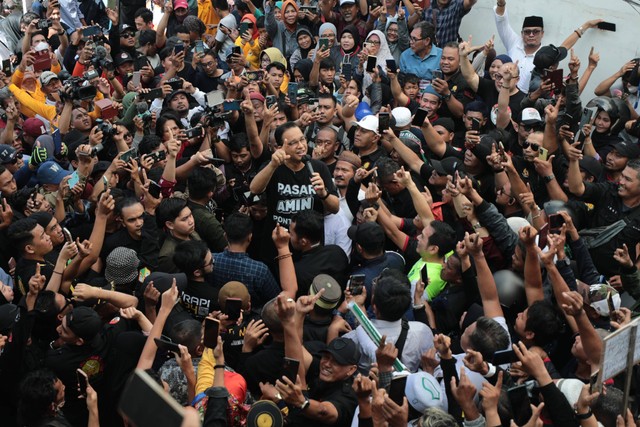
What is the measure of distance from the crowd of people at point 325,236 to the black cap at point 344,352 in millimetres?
12

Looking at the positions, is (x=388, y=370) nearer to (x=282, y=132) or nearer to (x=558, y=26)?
(x=282, y=132)

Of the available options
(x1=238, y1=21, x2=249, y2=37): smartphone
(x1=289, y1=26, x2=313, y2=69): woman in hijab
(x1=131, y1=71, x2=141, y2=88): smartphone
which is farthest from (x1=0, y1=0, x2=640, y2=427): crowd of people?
(x1=238, y1=21, x2=249, y2=37): smartphone

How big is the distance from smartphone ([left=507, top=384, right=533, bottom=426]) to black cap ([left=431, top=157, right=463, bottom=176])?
297 centimetres

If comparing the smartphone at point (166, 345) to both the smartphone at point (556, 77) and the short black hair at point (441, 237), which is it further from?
the smartphone at point (556, 77)

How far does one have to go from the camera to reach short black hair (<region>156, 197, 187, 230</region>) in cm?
579

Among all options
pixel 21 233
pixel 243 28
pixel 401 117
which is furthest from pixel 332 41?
pixel 21 233

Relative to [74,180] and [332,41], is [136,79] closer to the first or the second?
[332,41]

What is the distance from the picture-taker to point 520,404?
4043mm

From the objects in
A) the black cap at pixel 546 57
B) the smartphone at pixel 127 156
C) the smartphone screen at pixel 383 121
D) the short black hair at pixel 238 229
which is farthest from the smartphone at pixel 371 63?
the short black hair at pixel 238 229

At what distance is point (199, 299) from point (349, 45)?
5611 mm

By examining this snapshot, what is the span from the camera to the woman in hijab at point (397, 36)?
10.2 metres

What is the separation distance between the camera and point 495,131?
7797 mm

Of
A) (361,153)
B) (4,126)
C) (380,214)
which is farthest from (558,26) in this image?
(4,126)

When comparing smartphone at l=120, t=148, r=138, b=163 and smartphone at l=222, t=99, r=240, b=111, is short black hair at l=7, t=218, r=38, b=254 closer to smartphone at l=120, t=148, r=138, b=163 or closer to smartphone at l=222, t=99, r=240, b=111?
smartphone at l=120, t=148, r=138, b=163
